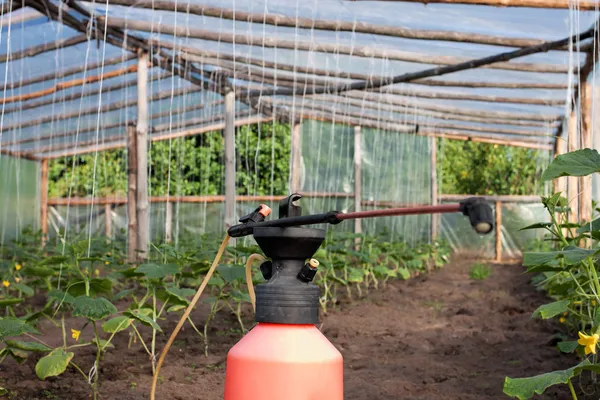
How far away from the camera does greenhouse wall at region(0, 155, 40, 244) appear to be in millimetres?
13320

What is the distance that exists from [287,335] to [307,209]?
12485mm

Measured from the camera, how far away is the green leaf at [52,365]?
264 centimetres

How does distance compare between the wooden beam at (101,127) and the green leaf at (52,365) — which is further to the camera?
the wooden beam at (101,127)

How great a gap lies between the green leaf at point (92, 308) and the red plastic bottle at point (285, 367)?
1.57 meters

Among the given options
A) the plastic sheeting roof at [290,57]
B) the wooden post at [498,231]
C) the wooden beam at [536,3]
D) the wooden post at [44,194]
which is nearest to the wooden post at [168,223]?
the plastic sheeting roof at [290,57]

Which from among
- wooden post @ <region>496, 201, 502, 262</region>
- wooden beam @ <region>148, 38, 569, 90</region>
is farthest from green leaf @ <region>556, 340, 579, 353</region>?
wooden post @ <region>496, 201, 502, 262</region>

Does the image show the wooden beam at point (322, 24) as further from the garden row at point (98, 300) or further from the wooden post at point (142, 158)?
the garden row at point (98, 300)

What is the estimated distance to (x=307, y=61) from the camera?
828 cm

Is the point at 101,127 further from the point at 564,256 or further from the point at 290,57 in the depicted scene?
the point at 564,256

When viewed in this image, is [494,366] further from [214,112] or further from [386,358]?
[214,112]

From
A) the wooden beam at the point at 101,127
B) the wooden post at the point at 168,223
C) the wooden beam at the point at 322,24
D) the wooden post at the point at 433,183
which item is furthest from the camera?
the wooden post at the point at 433,183

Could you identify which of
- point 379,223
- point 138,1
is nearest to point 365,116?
point 379,223

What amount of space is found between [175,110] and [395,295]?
5.19 metres

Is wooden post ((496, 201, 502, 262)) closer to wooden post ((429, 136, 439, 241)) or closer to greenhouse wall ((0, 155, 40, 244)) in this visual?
wooden post ((429, 136, 439, 241))
